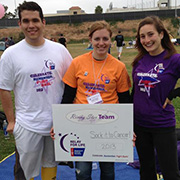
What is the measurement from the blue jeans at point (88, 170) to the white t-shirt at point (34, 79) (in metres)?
0.45

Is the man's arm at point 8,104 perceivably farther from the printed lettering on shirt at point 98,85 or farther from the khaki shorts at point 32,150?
the printed lettering on shirt at point 98,85

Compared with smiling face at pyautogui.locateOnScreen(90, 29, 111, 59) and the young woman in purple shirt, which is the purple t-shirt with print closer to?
the young woman in purple shirt

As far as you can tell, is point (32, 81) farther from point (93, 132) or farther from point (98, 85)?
point (93, 132)

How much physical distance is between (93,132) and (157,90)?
663 millimetres

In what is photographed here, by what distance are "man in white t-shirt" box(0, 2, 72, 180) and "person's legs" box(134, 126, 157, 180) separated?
2.74 ft

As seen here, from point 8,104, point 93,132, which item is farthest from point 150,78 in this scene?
point 8,104

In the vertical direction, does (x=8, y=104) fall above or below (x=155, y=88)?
below

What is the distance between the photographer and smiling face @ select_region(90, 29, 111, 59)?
7.43 ft

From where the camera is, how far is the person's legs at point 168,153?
7.48ft

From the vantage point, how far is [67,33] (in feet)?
160

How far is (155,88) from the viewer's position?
7.29 feet

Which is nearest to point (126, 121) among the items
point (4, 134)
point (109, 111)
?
point (109, 111)

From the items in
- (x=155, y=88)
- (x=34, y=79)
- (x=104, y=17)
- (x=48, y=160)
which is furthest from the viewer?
(x=104, y=17)

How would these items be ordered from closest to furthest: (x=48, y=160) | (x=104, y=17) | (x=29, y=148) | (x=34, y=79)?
(x=34, y=79)
(x=29, y=148)
(x=48, y=160)
(x=104, y=17)
